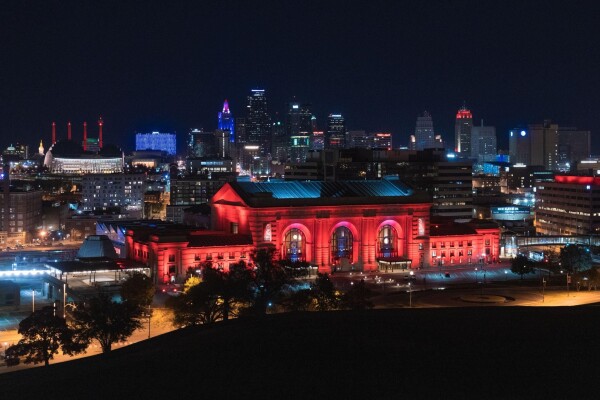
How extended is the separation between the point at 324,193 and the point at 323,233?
204 inches

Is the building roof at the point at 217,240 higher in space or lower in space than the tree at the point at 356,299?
higher

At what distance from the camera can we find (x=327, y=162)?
153m

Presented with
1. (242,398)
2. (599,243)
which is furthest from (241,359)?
(599,243)

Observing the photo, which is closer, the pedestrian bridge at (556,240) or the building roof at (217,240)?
the building roof at (217,240)

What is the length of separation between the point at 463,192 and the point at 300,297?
83.2 meters

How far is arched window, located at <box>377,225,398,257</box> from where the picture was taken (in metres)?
101

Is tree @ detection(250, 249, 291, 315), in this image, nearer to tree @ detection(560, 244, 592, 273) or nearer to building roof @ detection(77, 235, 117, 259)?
building roof @ detection(77, 235, 117, 259)

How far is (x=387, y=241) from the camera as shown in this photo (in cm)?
10138

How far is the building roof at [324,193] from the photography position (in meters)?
95.3

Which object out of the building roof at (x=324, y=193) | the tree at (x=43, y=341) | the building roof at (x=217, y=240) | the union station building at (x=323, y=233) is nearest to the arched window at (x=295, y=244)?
the union station building at (x=323, y=233)

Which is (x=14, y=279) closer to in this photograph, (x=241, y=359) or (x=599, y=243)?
(x=241, y=359)

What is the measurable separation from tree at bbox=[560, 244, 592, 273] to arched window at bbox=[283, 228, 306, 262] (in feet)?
94.6

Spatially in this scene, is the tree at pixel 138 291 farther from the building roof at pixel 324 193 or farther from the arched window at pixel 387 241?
the arched window at pixel 387 241

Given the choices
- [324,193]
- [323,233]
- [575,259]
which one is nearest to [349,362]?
[575,259]
